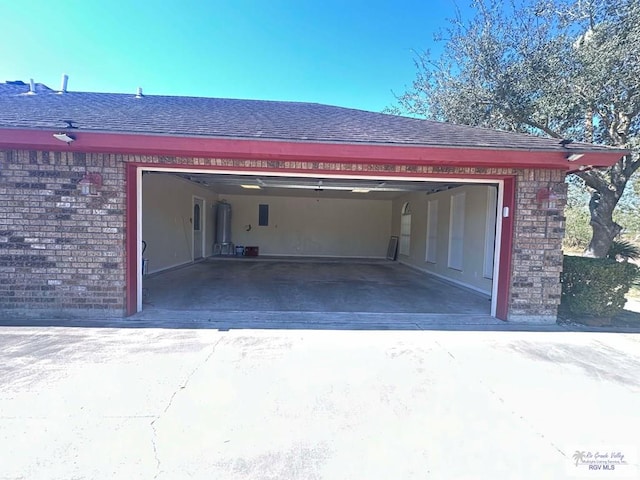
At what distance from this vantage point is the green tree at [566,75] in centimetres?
650

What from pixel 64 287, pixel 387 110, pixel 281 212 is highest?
pixel 387 110

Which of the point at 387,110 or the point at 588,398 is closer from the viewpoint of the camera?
the point at 588,398

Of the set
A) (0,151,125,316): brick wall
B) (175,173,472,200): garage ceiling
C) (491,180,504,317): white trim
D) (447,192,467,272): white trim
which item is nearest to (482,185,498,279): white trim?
(175,173,472,200): garage ceiling

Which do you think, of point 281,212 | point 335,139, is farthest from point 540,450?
point 281,212

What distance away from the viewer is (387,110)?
41.7 ft

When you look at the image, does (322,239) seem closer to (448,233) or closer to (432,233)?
(432,233)

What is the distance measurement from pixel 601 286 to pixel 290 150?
216 inches

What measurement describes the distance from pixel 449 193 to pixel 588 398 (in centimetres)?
731

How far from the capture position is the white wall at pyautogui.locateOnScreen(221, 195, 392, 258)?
15.4 m

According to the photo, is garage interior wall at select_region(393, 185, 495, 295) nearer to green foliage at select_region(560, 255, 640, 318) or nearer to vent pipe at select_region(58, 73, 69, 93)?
green foliage at select_region(560, 255, 640, 318)

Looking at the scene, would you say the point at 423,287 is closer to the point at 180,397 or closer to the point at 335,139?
the point at 335,139

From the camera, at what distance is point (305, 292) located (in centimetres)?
736

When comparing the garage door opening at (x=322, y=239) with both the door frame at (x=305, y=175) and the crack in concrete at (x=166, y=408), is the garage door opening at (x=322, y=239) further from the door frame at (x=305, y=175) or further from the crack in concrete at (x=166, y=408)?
the crack in concrete at (x=166, y=408)

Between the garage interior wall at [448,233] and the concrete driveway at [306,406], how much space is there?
366 cm
